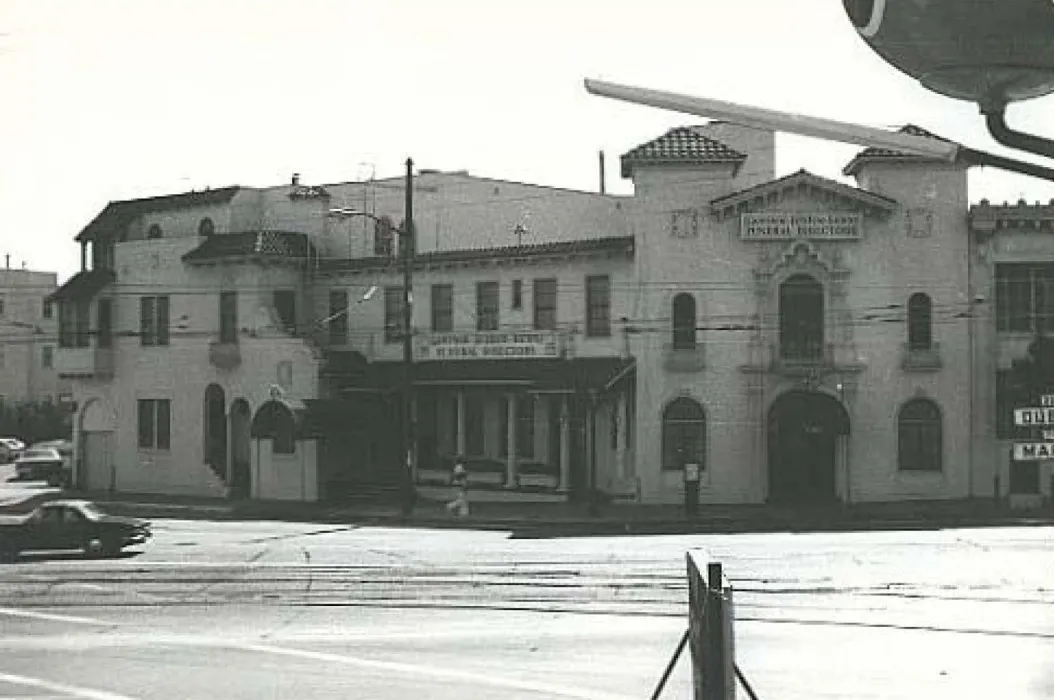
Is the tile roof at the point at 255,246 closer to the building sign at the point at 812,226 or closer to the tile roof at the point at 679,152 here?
the tile roof at the point at 679,152

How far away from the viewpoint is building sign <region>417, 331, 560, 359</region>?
4031cm

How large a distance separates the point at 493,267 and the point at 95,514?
17359 mm

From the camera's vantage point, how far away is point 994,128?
104 inches

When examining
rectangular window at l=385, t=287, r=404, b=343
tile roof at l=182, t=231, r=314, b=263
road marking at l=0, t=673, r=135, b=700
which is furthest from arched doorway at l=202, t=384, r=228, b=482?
road marking at l=0, t=673, r=135, b=700

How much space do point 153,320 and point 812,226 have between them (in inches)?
900

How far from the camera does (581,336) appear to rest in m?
39.9

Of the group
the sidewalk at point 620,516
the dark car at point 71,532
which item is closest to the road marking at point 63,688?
the dark car at point 71,532

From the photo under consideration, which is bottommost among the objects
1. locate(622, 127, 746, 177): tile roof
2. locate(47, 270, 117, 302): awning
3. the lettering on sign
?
the lettering on sign

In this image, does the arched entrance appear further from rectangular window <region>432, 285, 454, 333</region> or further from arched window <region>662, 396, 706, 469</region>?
rectangular window <region>432, 285, 454, 333</region>

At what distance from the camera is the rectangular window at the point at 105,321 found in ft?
160

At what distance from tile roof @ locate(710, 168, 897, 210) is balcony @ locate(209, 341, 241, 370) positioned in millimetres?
16535

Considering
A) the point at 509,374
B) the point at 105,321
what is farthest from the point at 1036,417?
the point at 105,321

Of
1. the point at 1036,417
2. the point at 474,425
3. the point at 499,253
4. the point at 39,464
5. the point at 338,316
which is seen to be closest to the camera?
the point at 1036,417

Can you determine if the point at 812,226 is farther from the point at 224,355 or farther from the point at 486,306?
the point at 224,355
